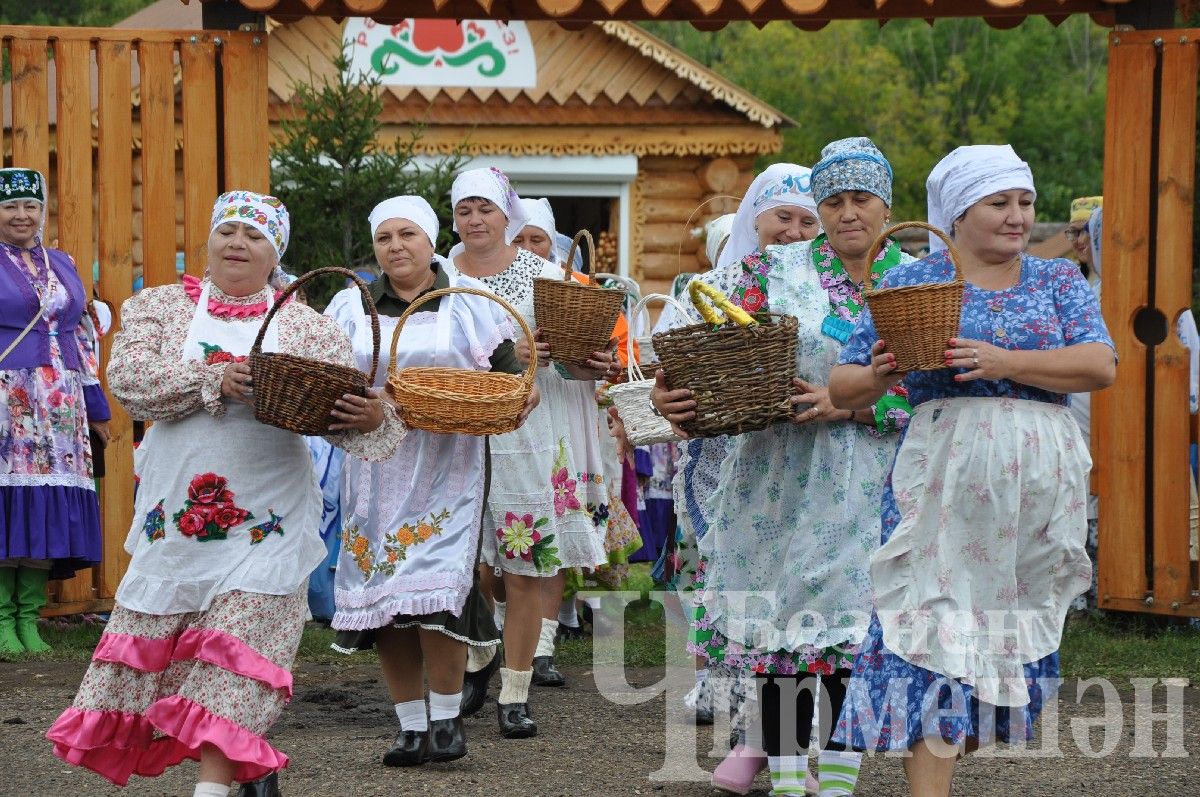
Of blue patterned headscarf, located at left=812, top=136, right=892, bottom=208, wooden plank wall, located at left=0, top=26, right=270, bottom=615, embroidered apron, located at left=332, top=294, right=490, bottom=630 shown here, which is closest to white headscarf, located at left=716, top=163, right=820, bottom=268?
blue patterned headscarf, located at left=812, top=136, right=892, bottom=208

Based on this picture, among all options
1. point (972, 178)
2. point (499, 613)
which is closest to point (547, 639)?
point (499, 613)

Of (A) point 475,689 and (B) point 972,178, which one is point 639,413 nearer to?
(B) point 972,178

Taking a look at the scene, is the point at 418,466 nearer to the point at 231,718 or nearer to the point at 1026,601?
the point at 231,718

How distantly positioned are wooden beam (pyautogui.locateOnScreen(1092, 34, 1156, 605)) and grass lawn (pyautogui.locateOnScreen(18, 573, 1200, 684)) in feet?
1.09

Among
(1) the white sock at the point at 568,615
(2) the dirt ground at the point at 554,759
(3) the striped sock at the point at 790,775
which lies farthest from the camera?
(1) the white sock at the point at 568,615

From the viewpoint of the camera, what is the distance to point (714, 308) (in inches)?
197

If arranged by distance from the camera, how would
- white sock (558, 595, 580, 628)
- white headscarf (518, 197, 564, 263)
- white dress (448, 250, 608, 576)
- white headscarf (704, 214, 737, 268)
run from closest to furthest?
1. white dress (448, 250, 608, 576)
2. white headscarf (518, 197, 564, 263)
3. white headscarf (704, 214, 737, 268)
4. white sock (558, 595, 580, 628)

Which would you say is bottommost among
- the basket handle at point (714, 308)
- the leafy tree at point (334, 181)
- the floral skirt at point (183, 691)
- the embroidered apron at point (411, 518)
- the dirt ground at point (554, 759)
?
the dirt ground at point (554, 759)

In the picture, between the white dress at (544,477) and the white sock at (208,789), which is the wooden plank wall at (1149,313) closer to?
the white dress at (544,477)

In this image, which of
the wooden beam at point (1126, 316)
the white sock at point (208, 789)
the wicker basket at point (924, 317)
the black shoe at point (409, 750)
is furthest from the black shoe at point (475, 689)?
the wooden beam at point (1126, 316)

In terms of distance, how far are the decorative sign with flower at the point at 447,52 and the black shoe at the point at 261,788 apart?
11595 millimetres

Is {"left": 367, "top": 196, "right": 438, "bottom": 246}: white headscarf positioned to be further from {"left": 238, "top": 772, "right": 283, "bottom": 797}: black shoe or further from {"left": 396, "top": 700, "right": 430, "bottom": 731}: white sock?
{"left": 238, "top": 772, "right": 283, "bottom": 797}: black shoe

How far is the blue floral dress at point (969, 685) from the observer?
14.1 feet

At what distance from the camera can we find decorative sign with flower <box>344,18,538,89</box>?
52.5ft
